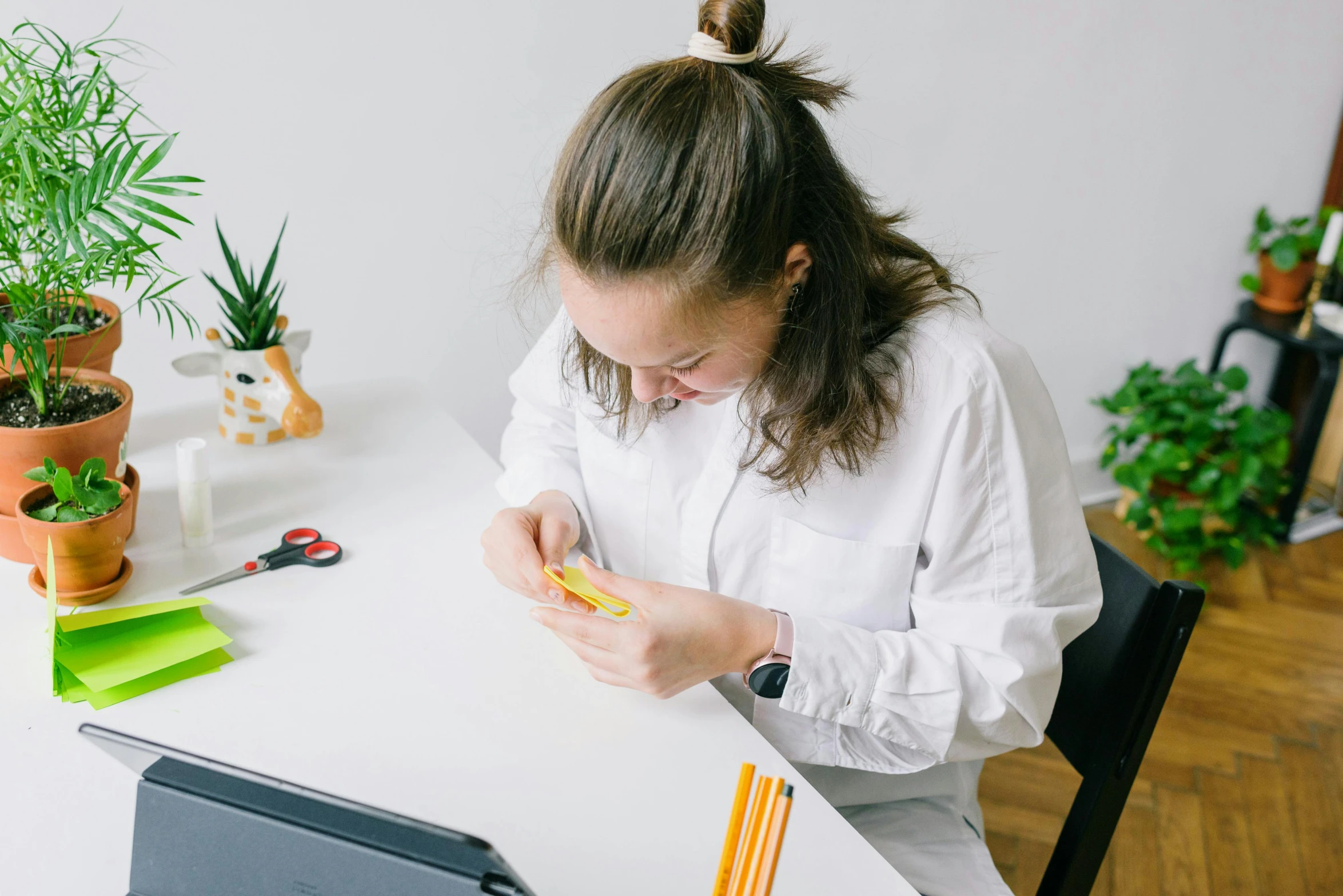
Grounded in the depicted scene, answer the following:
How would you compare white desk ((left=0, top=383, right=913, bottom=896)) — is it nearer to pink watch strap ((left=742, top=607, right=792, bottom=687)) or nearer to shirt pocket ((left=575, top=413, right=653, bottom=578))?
pink watch strap ((left=742, top=607, right=792, bottom=687))

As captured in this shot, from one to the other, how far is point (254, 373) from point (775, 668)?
0.85m

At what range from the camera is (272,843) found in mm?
670

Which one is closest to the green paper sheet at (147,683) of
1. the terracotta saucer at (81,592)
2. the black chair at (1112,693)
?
the terracotta saucer at (81,592)

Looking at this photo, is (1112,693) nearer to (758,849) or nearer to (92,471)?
(758,849)

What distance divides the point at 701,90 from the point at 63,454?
825 mm

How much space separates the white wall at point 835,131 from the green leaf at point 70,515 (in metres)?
0.79

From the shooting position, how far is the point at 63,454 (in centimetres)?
112

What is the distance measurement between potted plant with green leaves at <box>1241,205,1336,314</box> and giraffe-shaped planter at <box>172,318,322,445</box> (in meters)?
2.65

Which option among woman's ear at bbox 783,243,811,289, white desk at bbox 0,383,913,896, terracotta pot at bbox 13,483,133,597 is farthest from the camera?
terracotta pot at bbox 13,483,133,597

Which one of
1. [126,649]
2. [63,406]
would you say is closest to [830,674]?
[126,649]

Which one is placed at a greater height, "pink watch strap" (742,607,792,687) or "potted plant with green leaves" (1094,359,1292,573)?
"pink watch strap" (742,607,792,687)

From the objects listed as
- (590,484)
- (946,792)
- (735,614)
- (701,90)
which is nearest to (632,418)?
(590,484)

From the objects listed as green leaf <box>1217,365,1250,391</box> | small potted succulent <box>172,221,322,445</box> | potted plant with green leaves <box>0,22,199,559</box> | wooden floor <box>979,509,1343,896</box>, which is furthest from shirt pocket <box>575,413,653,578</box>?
green leaf <box>1217,365,1250,391</box>

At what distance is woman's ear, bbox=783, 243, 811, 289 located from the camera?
3.02ft
